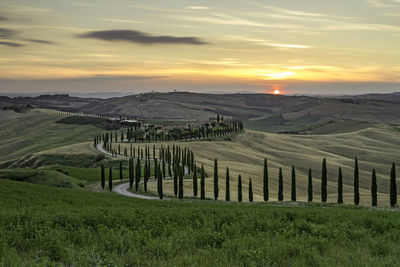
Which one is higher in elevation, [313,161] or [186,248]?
[186,248]

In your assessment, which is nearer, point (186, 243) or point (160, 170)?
point (186, 243)

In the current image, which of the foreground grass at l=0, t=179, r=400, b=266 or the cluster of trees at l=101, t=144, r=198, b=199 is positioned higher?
the foreground grass at l=0, t=179, r=400, b=266

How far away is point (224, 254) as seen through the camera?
12.8 meters

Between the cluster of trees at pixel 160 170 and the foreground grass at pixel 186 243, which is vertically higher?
the foreground grass at pixel 186 243

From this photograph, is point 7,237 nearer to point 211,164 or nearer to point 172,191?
point 172,191

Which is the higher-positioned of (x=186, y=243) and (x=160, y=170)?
(x=186, y=243)

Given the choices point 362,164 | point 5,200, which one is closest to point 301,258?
point 5,200

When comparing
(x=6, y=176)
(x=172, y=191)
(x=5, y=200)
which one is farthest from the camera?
(x=172, y=191)

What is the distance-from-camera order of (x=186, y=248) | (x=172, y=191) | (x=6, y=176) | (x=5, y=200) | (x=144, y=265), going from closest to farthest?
(x=144, y=265) < (x=186, y=248) < (x=5, y=200) < (x=6, y=176) < (x=172, y=191)

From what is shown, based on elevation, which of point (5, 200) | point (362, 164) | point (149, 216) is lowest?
point (362, 164)

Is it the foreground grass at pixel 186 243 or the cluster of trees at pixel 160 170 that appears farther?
the cluster of trees at pixel 160 170

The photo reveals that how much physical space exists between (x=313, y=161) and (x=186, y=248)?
586 ft

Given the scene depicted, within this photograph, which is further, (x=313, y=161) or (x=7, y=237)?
(x=313, y=161)

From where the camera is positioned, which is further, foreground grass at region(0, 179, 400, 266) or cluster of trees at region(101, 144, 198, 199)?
cluster of trees at region(101, 144, 198, 199)
